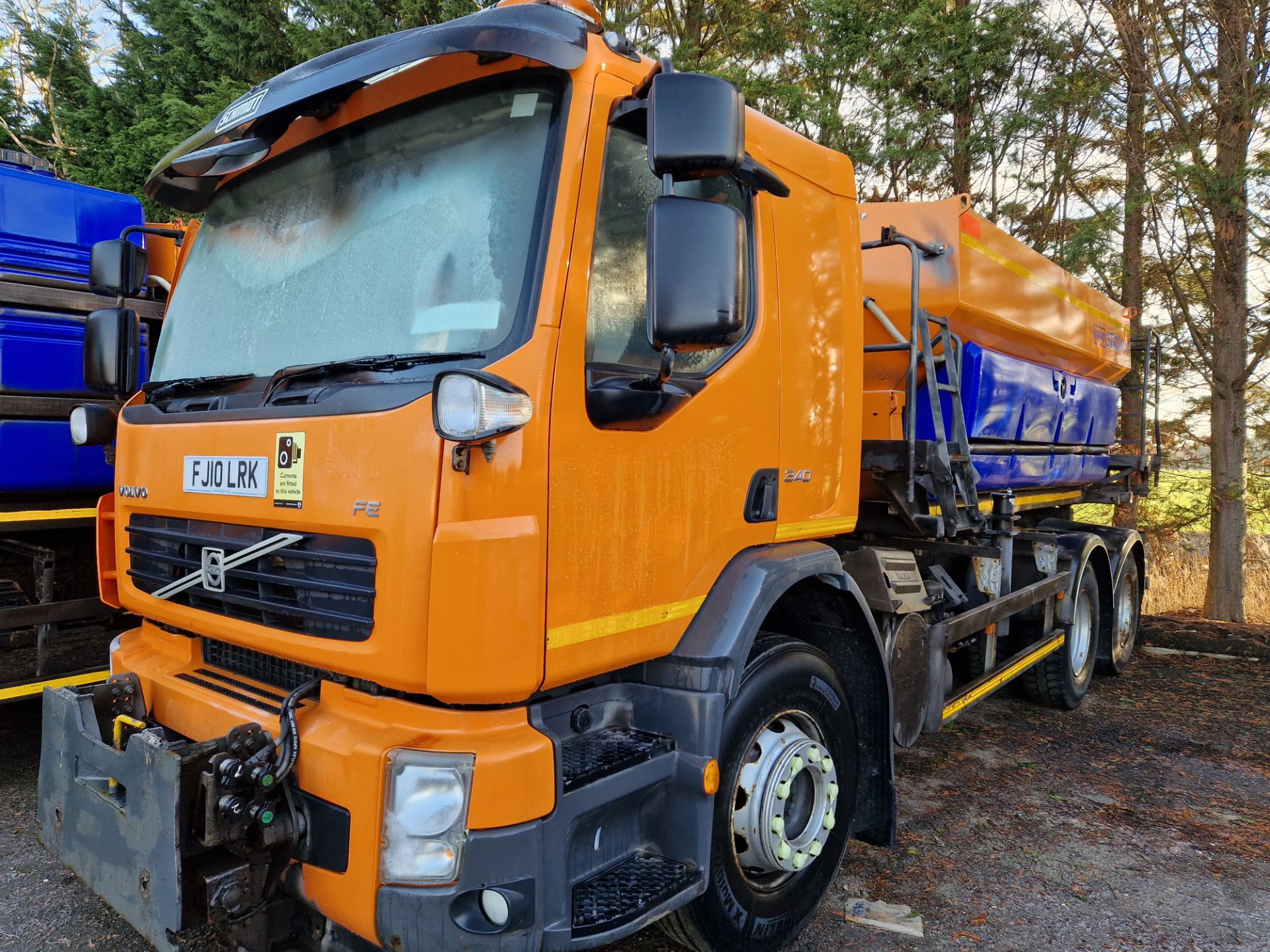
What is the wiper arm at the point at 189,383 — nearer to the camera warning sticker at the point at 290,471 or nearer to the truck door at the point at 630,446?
the camera warning sticker at the point at 290,471

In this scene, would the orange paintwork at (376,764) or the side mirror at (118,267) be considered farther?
the side mirror at (118,267)

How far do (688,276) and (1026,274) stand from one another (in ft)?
11.8

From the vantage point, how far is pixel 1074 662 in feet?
20.4

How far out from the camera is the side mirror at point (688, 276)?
2.06 meters

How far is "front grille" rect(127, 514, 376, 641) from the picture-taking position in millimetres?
2082

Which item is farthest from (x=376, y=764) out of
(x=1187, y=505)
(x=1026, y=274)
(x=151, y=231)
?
(x=1187, y=505)

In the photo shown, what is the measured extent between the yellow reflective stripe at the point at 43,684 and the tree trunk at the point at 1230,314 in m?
9.84

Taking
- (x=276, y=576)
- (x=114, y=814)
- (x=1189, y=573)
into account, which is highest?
(x=276, y=576)

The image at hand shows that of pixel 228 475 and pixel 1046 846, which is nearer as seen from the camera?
pixel 228 475

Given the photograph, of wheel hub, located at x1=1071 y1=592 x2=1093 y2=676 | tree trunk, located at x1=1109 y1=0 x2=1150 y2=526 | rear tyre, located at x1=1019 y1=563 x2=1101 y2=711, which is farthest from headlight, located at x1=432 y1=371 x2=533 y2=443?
tree trunk, located at x1=1109 y1=0 x2=1150 y2=526

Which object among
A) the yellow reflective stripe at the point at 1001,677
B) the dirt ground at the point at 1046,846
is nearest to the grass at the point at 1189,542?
the dirt ground at the point at 1046,846

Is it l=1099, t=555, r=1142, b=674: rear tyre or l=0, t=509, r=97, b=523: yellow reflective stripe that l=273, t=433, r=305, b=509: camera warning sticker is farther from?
l=1099, t=555, r=1142, b=674: rear tyre

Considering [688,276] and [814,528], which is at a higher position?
[688,276]

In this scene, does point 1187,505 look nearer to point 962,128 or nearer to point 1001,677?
point 962,128
